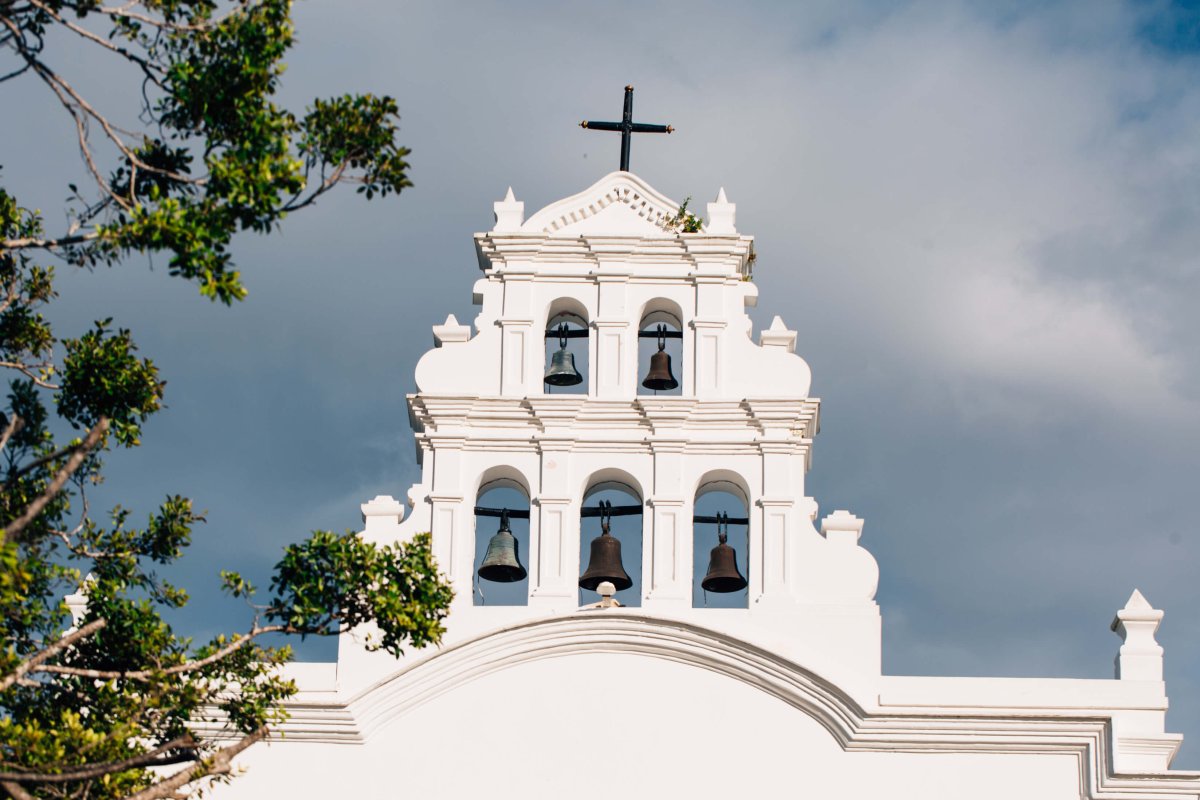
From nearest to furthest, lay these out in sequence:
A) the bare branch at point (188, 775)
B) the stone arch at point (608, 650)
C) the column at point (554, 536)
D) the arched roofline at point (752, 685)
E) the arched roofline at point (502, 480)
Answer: the bare branch at point (188, 775)
the arched roofline at point (752, 685)
the stone arch at point (608, 650)
the column at point (554, 536)
the arched roofline at point (502, 480)

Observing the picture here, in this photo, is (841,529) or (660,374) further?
(660,374)

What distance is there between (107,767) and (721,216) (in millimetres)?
12446

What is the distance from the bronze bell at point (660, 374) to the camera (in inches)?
1073

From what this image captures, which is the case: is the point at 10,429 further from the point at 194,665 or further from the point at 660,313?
the point at 660,313

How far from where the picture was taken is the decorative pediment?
27422 mm

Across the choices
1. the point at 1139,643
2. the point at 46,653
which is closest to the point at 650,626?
the point at 1139,643

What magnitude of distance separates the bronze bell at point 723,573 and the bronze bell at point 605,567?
87cm

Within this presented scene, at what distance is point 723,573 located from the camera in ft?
85.3

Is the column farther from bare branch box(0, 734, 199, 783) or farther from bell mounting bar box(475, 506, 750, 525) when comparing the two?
bare branch box(0, 734, 199, 783)

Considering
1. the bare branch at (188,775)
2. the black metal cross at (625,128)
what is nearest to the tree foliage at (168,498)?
the bare branch at (188,775)

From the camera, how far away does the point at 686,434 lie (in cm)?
2625

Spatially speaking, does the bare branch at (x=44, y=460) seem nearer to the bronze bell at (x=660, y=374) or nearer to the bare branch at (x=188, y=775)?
the bare branch at (x=188, y=775)

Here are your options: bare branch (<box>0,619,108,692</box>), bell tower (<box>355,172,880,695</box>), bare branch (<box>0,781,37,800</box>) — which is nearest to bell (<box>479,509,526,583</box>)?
bell tower (<box>355,172,880,695</box>)

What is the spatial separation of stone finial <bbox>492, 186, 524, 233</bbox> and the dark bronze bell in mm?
4285
